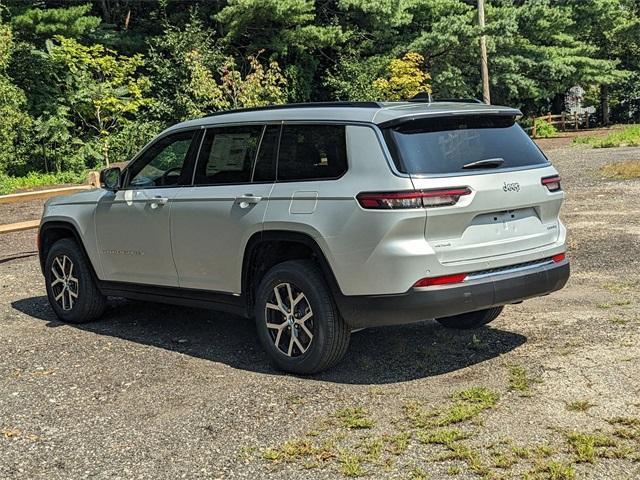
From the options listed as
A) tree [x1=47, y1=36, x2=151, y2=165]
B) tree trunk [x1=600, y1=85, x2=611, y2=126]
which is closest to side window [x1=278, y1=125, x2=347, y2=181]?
tree [x1=47, y1=36, x2=151, y2=165]

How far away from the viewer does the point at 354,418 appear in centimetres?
458

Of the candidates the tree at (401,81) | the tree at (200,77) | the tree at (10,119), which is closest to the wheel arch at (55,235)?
the tree at (10,119)

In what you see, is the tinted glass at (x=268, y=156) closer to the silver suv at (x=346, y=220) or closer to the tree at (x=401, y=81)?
the silver suv at (x=346, y=220)

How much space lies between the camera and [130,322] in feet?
24.4

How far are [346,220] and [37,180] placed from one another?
22.4 metres

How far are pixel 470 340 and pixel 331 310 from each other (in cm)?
148

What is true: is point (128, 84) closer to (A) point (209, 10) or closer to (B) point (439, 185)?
(A) point (209, 10)

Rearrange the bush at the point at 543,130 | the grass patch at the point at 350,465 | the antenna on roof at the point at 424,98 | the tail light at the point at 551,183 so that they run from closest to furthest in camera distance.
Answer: the grass patch at the point at 350,465
the tail light at the point at 551,183
the antenna on roof at the point at 424,98
the bush at the point at 543,130

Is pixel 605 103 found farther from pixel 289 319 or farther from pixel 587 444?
pixel 587 444

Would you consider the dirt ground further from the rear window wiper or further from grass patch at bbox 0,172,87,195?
grass patch at bbox 0,172,87,195

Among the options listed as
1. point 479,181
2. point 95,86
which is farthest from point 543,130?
point 479,181

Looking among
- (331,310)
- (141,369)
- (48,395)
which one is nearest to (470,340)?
(331,310)

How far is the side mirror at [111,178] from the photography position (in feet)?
22.9

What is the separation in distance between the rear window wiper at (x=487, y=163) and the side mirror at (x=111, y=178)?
3284mm
